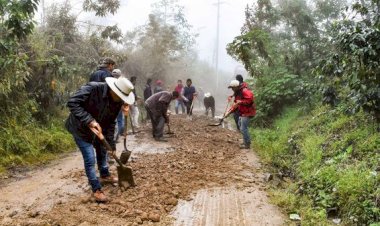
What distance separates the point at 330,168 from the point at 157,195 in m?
2.55

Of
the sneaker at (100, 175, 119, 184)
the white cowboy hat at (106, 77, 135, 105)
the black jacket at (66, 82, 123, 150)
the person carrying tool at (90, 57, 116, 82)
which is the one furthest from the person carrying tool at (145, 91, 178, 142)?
the white cowboy hat at (106, 77, 135, 105)

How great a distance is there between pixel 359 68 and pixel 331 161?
1.52 meters

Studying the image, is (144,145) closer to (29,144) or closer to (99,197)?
(29,144)

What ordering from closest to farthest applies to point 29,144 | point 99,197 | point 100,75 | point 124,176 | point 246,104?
point 99,197 < point 124,176 < point 100,75 < point 29,144 < point 246,104

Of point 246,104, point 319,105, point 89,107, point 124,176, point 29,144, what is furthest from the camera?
point 319,105

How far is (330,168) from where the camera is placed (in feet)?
17.0

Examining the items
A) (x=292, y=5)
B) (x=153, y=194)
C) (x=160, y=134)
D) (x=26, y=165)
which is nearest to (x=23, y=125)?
(x=26, y=165)

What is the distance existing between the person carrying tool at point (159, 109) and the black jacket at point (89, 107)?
4.20 metres

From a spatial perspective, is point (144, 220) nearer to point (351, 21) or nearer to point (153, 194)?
point (153, 194)

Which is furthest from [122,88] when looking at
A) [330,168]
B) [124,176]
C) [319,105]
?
[319,105]

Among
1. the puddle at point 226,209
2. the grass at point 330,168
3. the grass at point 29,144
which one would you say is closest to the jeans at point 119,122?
the grass at point 29,144

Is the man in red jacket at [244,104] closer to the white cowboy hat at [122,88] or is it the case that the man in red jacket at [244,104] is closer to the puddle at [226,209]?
the puddle at [226,209]

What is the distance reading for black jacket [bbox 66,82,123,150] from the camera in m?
4.30

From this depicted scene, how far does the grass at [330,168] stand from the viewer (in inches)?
164
